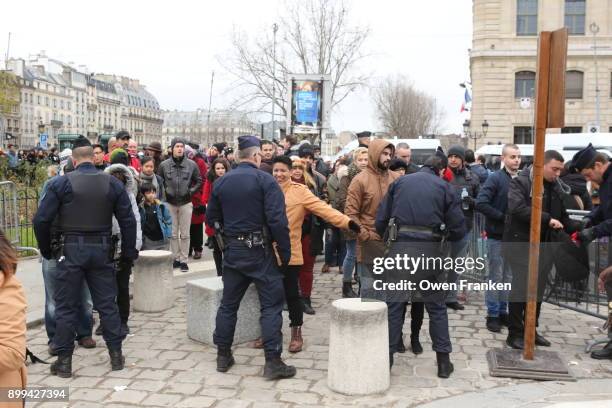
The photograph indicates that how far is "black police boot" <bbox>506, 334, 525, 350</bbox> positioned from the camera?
20.0 ft

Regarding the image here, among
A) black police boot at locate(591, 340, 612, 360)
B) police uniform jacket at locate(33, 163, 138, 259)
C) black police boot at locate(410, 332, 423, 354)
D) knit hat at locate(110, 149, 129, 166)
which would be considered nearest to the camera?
police uniform jacket at locate(33, 163, 138, 259)

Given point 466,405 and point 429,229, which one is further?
point 429,229

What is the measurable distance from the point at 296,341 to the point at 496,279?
2.46 m

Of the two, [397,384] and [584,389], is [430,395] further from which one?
[584,389]

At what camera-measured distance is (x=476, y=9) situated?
137ft

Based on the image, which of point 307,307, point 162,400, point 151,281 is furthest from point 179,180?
point 162,400

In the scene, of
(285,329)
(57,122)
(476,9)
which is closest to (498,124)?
(476,9)

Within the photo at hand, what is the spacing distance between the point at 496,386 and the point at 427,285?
100 cm

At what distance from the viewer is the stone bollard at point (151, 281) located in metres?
7.46

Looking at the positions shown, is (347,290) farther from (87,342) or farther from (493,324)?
(87,342)

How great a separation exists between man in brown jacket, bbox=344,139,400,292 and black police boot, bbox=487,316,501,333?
1.53 meters

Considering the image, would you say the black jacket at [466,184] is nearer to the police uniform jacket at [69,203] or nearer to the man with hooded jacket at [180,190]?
the man with hooded jacket at [180,190]

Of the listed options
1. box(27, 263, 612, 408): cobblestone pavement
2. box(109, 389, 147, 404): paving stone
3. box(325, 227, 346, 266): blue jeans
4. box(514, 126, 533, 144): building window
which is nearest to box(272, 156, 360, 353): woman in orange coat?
box(27, 263, 612, 408): cobblestone pavement

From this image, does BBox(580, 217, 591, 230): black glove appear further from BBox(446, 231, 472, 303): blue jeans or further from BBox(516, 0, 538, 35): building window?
BBox(516, 0, 538, 35): building window
